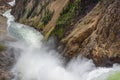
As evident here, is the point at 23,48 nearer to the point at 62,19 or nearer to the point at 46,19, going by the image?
the point at 62,19

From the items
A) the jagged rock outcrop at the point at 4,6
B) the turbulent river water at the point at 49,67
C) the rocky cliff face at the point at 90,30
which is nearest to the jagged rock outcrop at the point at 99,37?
the rocky cliff face at the point at 90,30

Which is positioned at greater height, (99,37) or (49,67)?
(99,37)

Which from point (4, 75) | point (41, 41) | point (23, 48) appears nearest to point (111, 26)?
point (4, 75)

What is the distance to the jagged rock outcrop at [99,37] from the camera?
22422 millimetres

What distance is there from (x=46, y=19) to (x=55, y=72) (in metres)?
18.5

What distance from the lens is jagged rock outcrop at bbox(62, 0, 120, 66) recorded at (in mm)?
22422

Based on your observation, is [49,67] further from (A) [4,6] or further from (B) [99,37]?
(A) [4,6]

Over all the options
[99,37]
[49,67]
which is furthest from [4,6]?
[99,37]

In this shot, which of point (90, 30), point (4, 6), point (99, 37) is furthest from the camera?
point (4, 6)

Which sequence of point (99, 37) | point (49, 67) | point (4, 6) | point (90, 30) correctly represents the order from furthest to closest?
point (4, 6) < point (90, 30) < point (49, 67) < point (99, 37)

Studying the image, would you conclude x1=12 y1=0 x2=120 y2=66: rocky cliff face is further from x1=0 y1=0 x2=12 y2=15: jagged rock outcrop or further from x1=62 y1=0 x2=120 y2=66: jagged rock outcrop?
x1=0 y1=0 x2=12 y2=15: jagged rock outcrop

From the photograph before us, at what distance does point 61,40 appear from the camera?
2986 cm

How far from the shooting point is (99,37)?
2394cm

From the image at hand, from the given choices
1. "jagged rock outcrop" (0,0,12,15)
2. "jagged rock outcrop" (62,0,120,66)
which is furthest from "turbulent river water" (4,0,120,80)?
"jagged rock outcrop" (0,0,12,15)
